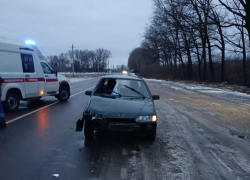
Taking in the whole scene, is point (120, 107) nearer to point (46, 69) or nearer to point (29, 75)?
point (29, 75)

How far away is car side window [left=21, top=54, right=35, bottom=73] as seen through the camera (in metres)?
10.9

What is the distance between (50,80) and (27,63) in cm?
189

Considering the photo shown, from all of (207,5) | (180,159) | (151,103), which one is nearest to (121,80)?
(151,103)

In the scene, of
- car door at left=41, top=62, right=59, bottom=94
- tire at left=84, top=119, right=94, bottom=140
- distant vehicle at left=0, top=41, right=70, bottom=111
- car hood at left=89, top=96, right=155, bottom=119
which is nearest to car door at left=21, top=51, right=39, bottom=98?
distant vehicle at left=0, top=41, right=70, bottom=111

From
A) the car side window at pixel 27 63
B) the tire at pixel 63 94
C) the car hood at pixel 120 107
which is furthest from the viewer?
the tire at pixel 63 94

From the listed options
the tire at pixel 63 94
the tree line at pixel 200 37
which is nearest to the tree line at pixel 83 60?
the tree line at pixel 200 37

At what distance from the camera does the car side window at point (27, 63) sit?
1090cm

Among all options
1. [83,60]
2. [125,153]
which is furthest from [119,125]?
[83,60]

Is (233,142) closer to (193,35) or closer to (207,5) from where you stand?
(207,5)

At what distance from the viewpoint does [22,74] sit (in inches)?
421

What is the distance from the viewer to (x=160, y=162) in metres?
4.84

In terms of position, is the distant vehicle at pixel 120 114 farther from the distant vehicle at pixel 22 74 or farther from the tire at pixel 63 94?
the tire at pixel 63 94

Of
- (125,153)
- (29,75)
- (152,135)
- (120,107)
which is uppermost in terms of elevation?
(29,75)

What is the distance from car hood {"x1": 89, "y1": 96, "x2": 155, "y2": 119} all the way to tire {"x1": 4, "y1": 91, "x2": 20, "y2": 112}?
5.08 m
